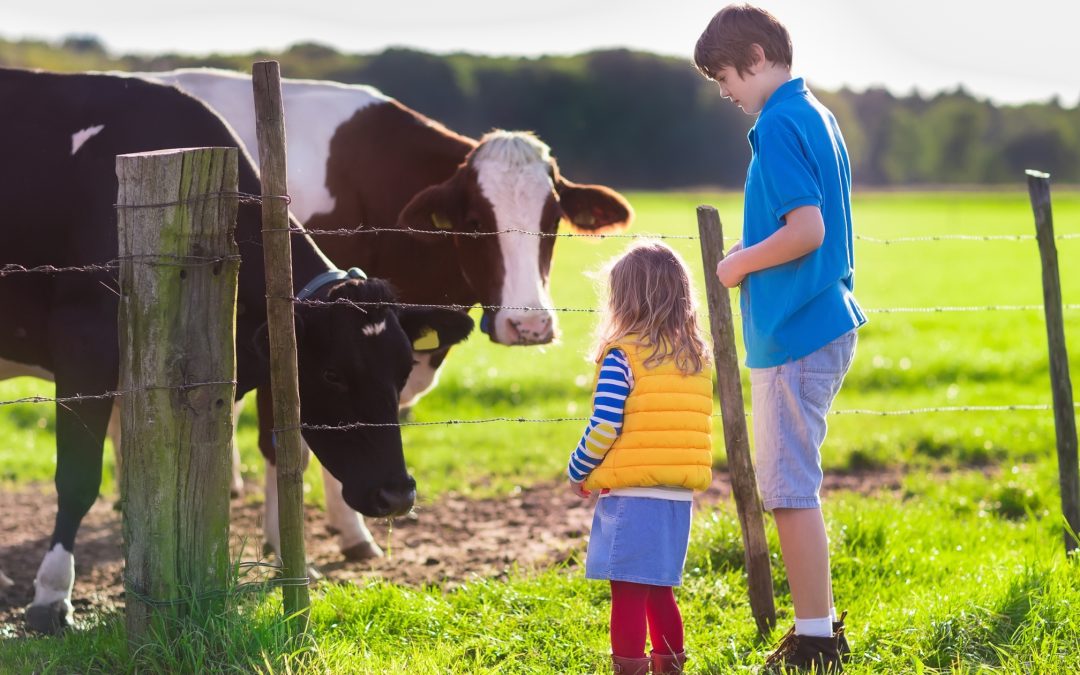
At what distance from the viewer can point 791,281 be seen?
366 centimetres

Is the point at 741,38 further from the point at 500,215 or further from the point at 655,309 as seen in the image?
the point at 500,215

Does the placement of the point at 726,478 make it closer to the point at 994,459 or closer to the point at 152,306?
the point at 994,459

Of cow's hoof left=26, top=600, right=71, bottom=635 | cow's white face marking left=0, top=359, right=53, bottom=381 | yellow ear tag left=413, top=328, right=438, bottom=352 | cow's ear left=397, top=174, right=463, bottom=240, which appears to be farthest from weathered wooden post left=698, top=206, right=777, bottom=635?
cow's white face marking left=0, top=359, right=53, bottom=381

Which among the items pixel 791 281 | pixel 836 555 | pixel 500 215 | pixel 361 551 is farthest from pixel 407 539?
pixel 791 281

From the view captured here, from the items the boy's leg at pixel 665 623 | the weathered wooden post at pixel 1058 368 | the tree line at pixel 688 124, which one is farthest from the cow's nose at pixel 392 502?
the tree line at pixel 688 124

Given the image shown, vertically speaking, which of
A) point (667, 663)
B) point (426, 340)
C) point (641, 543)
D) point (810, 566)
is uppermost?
point (426, 340)

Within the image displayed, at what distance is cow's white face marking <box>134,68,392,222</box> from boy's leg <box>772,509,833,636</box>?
12.1 feet

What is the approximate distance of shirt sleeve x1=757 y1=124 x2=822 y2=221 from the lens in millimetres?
3529

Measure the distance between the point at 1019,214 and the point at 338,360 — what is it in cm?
6068

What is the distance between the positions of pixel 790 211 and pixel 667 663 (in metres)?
1.49

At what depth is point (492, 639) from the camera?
426 centimetres

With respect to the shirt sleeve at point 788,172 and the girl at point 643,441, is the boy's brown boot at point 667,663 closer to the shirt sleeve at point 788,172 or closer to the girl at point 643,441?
the girl at point 643,441

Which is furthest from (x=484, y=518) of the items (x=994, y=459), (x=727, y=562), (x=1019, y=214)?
(x=1019, y=214)

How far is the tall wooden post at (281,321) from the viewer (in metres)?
3.83
